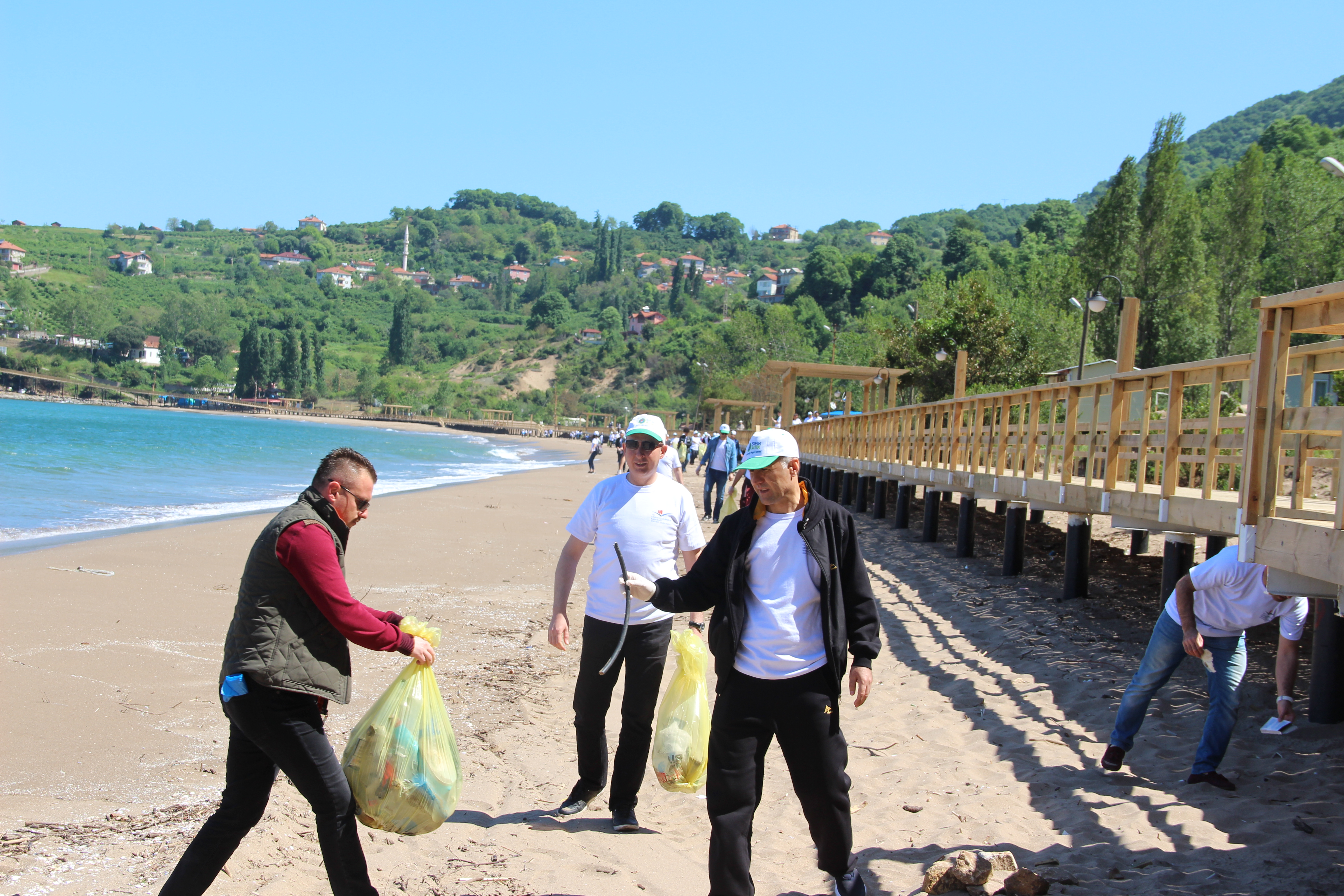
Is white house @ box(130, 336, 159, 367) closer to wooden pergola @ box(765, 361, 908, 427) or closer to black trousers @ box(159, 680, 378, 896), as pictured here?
wooden pergola @ box(765, 361, 908, 427)

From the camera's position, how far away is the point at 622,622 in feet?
13.4

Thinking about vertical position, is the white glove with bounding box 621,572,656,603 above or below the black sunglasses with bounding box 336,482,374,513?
below

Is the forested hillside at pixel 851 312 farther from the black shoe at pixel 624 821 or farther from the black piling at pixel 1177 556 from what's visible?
the black shoe at pixel 624 821

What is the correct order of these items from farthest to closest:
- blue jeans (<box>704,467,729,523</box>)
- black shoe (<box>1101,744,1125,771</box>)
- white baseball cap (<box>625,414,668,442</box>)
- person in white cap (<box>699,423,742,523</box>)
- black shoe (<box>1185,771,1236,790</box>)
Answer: blue jeans (<box>704,467,729,523</box>) → person in white cap (<box>699,423,742,523</box>) → black shoe (<box>1101,744,1125,771</box>) → black shoe (<box>1185,771,1236,790</box>) → white baseball cap (<box>625,414,668,442</box>)

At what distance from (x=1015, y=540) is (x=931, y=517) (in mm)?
3657

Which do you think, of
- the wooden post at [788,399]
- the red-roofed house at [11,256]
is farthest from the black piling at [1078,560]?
the red-roofed house at [11,256]

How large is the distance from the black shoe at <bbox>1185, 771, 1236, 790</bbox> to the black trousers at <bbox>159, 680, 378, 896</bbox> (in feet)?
12.4

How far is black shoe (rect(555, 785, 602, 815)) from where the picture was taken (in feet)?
13.9

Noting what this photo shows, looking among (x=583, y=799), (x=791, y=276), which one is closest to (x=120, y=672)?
(x=583, y=799)

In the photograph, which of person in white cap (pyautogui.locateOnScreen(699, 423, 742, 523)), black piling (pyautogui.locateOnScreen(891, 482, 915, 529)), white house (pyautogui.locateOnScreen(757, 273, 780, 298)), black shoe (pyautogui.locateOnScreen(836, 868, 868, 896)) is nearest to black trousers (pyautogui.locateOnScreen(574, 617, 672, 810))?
black shoe (pyautogui.locateOnScreen(836, 868, 868, 896))

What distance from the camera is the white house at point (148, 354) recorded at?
141 meters

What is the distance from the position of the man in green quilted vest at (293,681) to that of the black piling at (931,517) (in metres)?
11.9

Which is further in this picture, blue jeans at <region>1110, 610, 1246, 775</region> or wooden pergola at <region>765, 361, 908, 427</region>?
wooden pergola at <region>765, 361, 908, 427</region>

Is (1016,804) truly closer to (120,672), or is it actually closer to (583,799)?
(583,799)
